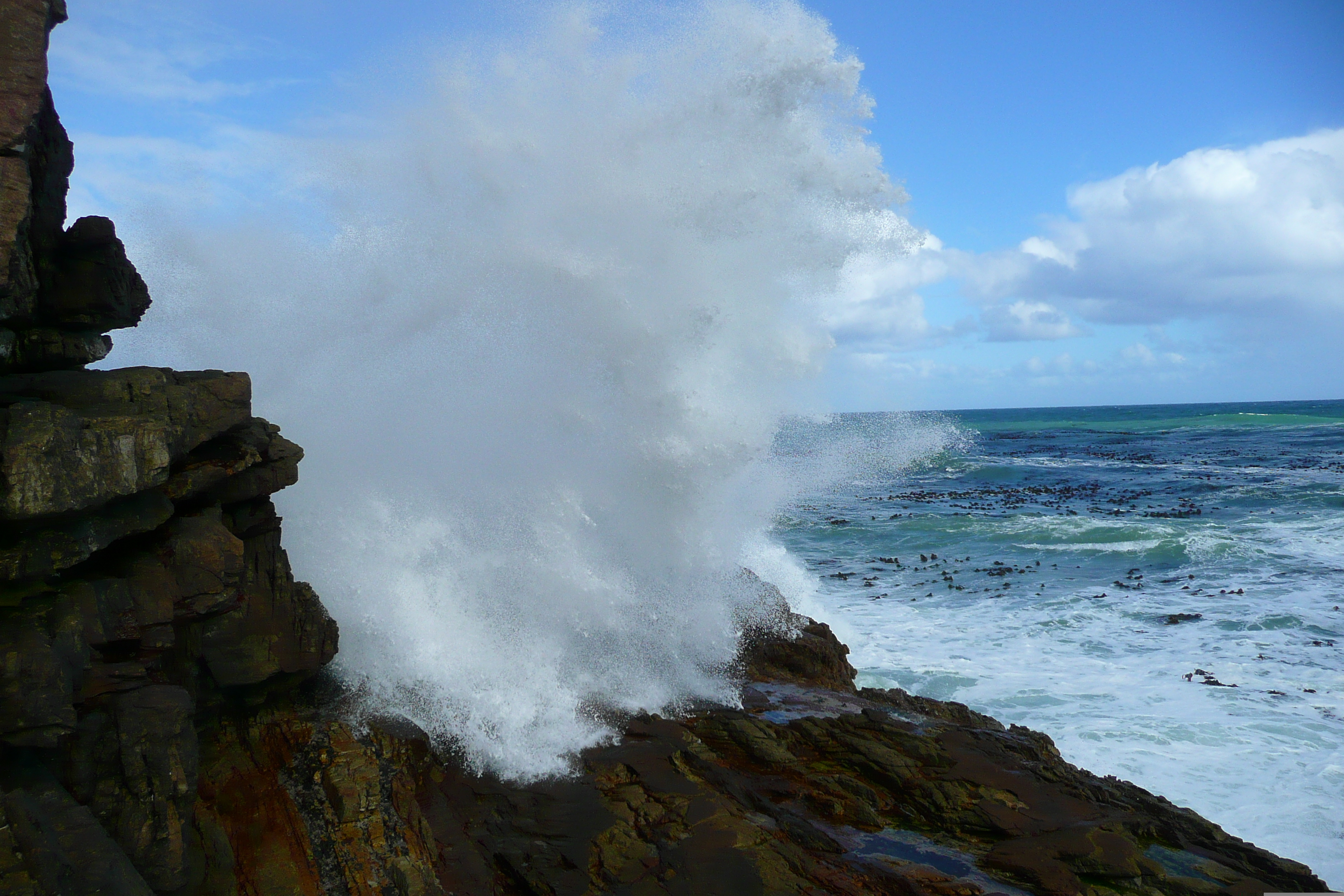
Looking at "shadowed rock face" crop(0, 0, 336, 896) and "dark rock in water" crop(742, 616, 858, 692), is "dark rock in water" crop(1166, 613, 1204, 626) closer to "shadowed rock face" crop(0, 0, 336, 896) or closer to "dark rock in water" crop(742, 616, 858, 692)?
"dark rock in water" crop(742, 616, 858, 692)

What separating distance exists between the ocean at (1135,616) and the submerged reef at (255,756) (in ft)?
8.81

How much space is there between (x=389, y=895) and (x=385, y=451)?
5438mm

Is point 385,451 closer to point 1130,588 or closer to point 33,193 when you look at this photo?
Answer: point 33,193

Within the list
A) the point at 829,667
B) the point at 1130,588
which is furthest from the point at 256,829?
the point at 1130,588

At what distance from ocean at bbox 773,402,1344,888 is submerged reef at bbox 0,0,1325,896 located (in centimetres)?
269

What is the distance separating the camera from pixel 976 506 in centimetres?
3091

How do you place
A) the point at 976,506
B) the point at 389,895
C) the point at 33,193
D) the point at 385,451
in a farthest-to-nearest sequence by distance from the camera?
1. the point at 976,506
2. the point at 385,451
3. the point at 389,895
4. the point at 33,193

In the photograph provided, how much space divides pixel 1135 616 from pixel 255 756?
48.6 ft

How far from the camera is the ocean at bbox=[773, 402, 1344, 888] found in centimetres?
903

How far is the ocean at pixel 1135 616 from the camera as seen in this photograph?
903 cm

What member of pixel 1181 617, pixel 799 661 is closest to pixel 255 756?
pixel 799 661

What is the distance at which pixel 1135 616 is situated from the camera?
48.9 feet

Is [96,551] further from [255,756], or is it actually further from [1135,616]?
[1135,616]

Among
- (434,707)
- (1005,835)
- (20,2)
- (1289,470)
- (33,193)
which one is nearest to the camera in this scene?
(20,2)
